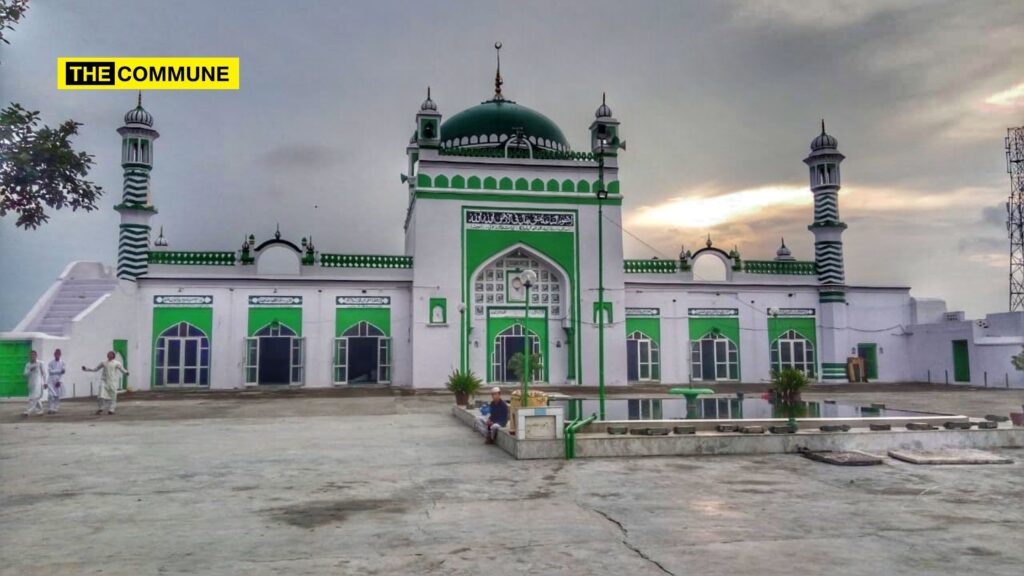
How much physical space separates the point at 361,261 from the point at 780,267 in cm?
1677

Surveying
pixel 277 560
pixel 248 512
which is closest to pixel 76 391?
pixel 248 512

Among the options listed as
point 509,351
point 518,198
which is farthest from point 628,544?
point 518,198

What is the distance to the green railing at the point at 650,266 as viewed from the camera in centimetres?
2728

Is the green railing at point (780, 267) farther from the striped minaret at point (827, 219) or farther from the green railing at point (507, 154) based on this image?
the green railing at point (507, 154)

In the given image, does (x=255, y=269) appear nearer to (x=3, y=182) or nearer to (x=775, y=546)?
(x=3, y=182)

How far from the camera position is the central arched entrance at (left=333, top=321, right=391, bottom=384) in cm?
2484

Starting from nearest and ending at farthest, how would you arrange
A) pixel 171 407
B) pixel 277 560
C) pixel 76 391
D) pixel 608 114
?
pixel 277 560 < pixel 171 407 < pixel 76 391 < pixel 608 114

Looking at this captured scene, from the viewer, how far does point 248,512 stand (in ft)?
20.1

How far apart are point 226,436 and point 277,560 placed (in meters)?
7.16

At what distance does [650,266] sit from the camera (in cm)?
2742

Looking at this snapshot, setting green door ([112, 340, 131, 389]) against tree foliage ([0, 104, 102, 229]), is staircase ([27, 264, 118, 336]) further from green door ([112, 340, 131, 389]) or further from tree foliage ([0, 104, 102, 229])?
tree foliage ([0, 104, 102, 229])

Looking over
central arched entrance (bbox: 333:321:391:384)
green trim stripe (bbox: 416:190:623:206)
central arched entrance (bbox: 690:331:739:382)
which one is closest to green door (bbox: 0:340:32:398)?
central arched entrance (bbox: 333:321:391:384)

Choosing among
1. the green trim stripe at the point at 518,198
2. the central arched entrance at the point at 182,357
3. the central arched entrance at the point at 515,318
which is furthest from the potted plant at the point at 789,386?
the central arched entrance at the point at 182,357

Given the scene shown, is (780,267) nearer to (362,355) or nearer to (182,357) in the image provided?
(362,355)
